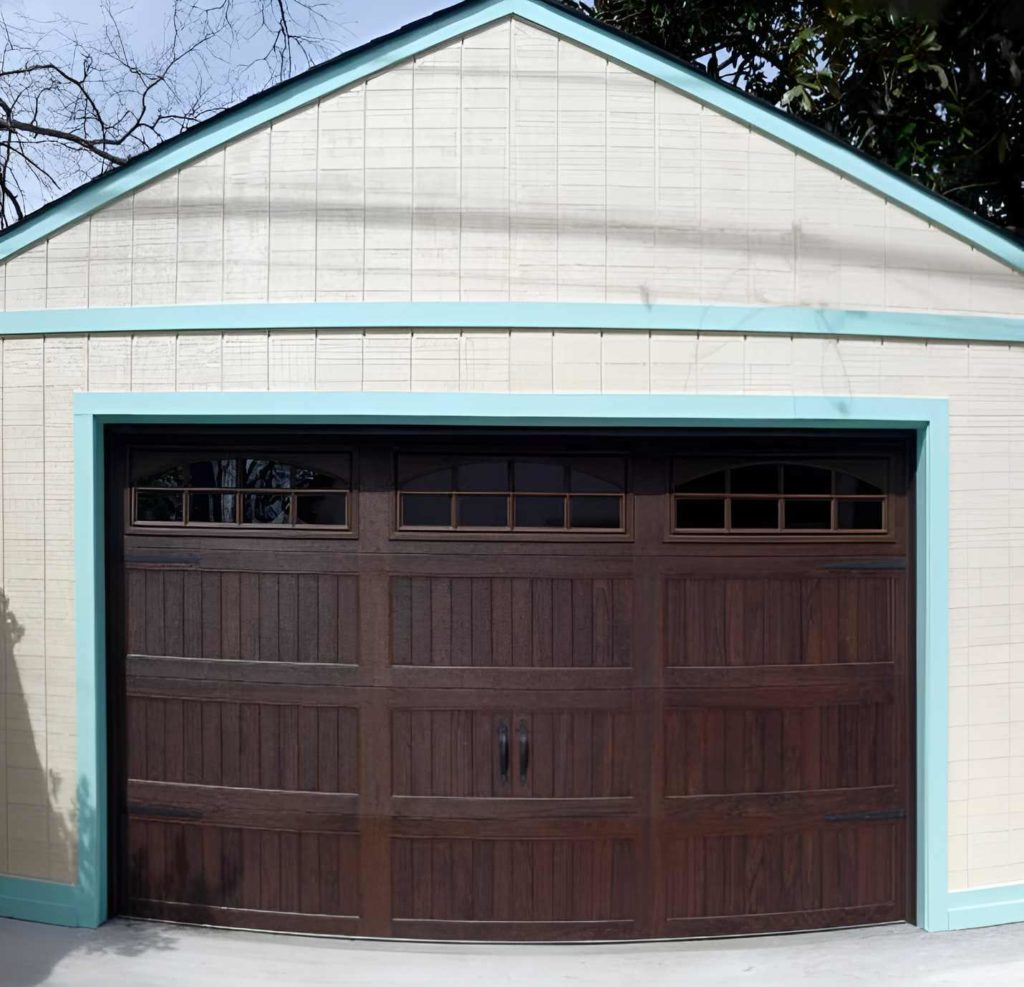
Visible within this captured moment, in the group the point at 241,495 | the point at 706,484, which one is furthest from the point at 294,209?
the point at 706,484

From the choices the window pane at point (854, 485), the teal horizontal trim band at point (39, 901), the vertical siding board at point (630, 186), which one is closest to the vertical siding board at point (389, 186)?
the vertical siding board at point (630, 186)

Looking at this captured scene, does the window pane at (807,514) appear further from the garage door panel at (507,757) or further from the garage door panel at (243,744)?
the garage door panel at (243,744)

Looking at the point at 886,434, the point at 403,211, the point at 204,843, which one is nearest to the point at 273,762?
the point at 204,843

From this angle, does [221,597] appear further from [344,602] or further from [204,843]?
[204,843]

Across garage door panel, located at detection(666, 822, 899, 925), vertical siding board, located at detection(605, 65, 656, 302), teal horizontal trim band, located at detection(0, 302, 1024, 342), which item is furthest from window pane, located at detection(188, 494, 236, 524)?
garage door panel, located at detection(666, 822, 899, 925)

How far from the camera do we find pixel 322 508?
480 centimetres

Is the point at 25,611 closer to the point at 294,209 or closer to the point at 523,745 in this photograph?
the point at 294,209

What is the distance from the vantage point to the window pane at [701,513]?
15.6ft

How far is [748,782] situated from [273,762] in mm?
2434

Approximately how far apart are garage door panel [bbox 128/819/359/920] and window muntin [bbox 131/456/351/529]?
62.6 inches

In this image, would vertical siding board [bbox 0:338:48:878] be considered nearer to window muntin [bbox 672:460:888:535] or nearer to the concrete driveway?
the concrete driveway

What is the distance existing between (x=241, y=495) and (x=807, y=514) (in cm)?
294

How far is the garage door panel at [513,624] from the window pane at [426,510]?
285mm

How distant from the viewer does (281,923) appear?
476 centimetres
